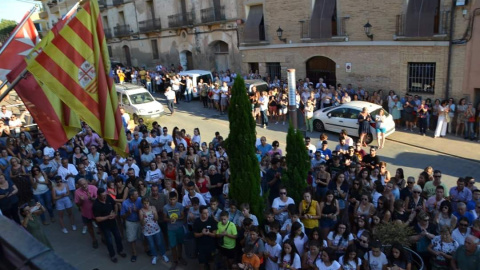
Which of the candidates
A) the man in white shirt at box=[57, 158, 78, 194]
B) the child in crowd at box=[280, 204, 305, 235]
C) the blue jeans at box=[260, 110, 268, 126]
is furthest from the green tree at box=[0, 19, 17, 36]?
the child in crowd at box=[280, 204, 305, 235]

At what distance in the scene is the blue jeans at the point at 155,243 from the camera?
7725 mm

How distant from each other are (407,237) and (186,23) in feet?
84.8

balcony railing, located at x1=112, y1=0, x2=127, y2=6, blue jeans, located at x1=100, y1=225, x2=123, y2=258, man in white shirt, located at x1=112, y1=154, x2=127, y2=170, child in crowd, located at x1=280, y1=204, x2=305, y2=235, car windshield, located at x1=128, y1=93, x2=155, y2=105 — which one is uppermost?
balcony railing, located at x1=112, y1=0, x2=127, y2=6

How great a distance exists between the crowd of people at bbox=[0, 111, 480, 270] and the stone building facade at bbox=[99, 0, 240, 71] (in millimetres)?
17500

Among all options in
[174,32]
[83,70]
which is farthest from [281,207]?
[174,32]

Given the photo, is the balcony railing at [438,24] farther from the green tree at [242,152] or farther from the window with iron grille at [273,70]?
the green tree at [242,152]

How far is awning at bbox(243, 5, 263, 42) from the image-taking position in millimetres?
23641

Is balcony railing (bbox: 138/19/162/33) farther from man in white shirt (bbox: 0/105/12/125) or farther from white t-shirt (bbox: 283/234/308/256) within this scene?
white t-shirt (bbox: 283/234/308/256)

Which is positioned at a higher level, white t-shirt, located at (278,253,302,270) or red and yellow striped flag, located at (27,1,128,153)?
red and yellow striped flag, located at (27,1,128,153)

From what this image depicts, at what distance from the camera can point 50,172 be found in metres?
9.84

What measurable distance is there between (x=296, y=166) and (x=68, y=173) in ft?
17.7

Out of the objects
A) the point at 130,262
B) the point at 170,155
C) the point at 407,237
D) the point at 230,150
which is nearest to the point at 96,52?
the point at 230,150

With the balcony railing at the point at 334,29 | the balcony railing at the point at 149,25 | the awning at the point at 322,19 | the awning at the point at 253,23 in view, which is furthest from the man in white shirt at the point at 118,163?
the balcony railing at the point at 149,25

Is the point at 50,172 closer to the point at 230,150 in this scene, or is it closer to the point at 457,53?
the point at 230,150
